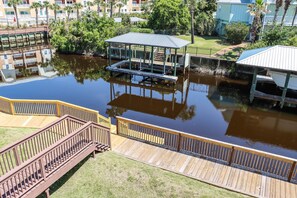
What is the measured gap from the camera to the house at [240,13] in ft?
103

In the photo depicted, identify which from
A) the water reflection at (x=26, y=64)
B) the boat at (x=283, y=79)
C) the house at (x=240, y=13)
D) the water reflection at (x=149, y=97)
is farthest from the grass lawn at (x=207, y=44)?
the water reflection at (x=26, y=64)

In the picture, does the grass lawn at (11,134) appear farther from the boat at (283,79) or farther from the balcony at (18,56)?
the balcony at (18,56)

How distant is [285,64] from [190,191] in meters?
11.7

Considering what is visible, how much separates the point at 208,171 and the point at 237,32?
25553mm

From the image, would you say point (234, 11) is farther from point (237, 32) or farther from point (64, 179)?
point (64, 179)

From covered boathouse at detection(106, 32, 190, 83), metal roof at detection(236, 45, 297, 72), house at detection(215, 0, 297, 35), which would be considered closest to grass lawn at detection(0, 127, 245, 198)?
A: metal roof at detection(236, 45, 297, 72)

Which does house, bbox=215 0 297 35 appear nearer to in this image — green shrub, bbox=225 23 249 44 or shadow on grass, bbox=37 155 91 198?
green shrub, bbox=225 23 249 44

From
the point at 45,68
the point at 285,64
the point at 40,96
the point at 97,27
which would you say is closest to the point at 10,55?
the point at 45,68

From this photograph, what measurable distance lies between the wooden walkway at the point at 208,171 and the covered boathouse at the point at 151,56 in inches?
459

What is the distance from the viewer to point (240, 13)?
1356 inches

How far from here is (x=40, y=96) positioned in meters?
18.1

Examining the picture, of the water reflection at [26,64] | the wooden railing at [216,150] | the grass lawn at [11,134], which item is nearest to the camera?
the wooden railing at [216,150]

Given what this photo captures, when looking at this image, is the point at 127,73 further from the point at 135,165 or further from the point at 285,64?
the point at 135,165

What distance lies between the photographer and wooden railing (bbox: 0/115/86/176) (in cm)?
793
